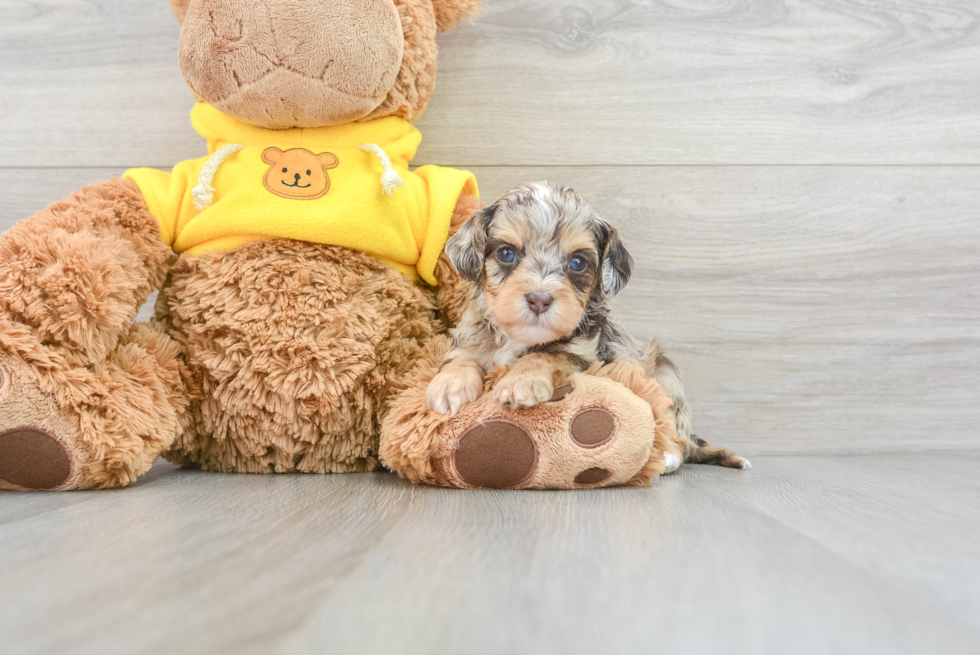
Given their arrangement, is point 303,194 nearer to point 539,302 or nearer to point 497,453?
point 539,302

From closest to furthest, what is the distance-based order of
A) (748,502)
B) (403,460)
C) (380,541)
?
(380,541) < (748,502) < (403,460)

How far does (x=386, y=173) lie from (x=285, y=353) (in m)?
0.50

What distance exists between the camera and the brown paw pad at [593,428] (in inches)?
56.1

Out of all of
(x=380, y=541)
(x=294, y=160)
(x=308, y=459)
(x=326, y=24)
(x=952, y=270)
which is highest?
(x=326, y=24)

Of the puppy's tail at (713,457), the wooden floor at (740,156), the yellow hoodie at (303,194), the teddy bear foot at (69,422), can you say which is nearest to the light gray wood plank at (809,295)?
the wooden floor at (740,156)

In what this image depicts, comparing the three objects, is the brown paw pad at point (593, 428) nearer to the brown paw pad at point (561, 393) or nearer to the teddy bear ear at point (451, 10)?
the brown paw pad at point (561, 393)

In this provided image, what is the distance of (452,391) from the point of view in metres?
1.49

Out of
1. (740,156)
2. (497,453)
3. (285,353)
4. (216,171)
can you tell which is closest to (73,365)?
(285,353)

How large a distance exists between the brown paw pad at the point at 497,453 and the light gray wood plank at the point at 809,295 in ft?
2.85

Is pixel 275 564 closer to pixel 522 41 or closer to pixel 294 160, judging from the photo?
pixel 294 160

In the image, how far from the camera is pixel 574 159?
2170mm

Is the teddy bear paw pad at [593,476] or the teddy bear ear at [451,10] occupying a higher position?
the teddy bear ear at [451,10]

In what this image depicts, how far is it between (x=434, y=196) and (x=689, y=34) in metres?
1.02

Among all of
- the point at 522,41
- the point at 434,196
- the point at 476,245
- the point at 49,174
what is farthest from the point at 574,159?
the point at 49,174
